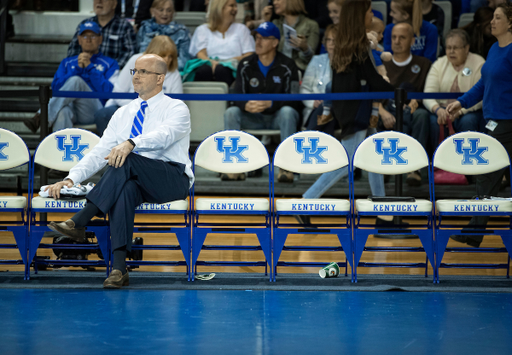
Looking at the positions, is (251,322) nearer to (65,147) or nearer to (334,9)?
(65,147)

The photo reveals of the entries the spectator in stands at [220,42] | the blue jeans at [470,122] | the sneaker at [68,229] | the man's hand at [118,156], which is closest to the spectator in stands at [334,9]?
the spectator in stands at [220,42]

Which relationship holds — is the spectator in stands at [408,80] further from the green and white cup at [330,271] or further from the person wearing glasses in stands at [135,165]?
the person wearing glasses in stands at [135,165]

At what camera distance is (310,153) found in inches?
154

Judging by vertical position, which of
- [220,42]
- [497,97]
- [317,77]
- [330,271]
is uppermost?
[220,42]

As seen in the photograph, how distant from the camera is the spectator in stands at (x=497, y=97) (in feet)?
14.1

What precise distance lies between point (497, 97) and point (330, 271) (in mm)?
1875

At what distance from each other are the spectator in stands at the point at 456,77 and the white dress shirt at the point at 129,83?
2.32 metres

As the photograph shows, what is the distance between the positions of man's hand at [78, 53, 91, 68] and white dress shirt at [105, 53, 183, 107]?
0.32 metres

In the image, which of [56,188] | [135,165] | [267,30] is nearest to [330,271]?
[135,165]

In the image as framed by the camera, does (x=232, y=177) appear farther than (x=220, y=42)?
No

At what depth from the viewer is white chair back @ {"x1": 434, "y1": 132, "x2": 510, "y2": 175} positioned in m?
3.90

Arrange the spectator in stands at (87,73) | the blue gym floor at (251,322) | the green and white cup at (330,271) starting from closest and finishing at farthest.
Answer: the blue gym floor at (251,322)
the green and white cup at (330,271)
the spectator in stands at (87,73)

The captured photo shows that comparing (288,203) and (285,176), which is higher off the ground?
(288,203)

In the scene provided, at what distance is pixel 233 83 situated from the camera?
6113 millimetres
